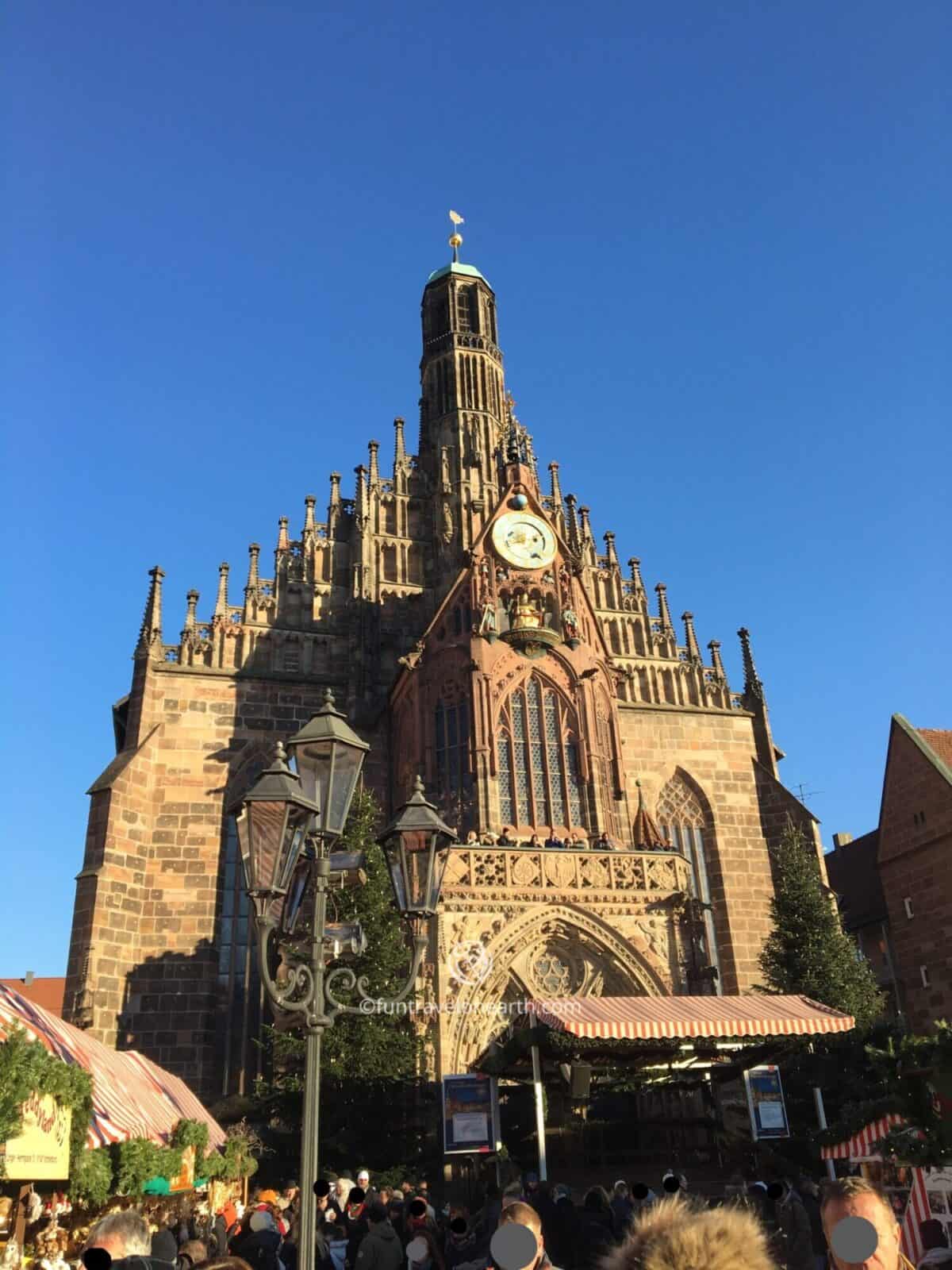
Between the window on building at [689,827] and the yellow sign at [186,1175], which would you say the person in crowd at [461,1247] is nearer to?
the yellow sign at [186,1175]

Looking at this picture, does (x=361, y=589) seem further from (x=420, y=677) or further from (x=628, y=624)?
(x=628, y=624)

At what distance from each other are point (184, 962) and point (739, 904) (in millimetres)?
16798

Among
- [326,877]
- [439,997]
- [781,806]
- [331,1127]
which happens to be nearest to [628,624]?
[781,806]

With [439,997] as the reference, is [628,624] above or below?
above

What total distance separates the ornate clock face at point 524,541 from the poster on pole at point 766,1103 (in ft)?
55.3

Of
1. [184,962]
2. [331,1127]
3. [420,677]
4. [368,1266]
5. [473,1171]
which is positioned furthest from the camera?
[420,677]

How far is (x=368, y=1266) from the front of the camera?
977 centimetres

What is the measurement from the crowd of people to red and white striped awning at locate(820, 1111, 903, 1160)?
0.69 m

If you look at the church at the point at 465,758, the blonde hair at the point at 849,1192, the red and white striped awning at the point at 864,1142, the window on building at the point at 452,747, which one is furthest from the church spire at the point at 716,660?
the blonde hair at the point at 849,1192

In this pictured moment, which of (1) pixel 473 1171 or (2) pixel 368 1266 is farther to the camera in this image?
(1) pixel 473 1171

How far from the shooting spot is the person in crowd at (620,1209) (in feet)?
37.9

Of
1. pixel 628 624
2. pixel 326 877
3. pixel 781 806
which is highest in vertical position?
pixel 628 624

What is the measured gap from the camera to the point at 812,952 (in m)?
27.8

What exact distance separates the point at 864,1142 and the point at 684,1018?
3.83 meters
